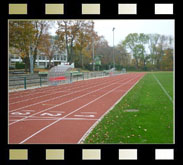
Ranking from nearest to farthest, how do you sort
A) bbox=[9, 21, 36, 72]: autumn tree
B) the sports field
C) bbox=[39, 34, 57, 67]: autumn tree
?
the sports field < bbox=[9, 21, 36, 72]: autumn tree < bbox=[39, 34, 57, 67]: autumn tree

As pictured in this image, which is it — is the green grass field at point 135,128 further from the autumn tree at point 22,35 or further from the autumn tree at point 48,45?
the autumn tree at point 48,45

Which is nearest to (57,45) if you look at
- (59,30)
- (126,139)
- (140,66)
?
(59,30)

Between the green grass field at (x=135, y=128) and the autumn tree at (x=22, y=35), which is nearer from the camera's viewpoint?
the green grass field at (x=135, y=128)

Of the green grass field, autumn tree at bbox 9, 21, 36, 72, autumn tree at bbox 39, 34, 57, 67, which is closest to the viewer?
the green grass field

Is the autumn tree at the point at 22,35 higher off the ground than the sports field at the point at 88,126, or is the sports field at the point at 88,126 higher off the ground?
the autumn tree at the point at 22,35

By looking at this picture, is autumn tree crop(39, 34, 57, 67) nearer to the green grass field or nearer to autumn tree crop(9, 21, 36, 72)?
autumn tree crop(9, 21, 36, 72)

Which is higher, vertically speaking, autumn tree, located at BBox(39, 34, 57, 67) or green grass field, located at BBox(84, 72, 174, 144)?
autumn tree, located at BBox(39, 34, 57, 67)

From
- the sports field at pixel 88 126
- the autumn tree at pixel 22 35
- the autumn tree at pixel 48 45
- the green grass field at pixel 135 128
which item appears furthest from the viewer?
the autumn tree at pixel 48 45

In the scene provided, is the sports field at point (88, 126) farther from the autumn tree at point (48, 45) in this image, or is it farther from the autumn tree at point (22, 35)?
the autumn tree at point (48, 45)

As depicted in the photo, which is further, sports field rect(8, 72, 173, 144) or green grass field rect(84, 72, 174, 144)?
sports field rect(8, 72, 173, 144)

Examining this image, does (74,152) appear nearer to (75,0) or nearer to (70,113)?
(75,0)

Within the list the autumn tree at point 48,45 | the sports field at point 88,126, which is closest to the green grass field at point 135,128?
the sports field at point 88,126

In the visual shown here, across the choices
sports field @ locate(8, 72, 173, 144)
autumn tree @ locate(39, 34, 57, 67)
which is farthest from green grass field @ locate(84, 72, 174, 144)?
autumn tree @ locate(39, 34, 57, 67)

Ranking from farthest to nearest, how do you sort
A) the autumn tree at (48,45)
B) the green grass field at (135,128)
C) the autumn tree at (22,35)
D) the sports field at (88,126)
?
1. the autumn tree at (48,45)
2. the autumn tree at (22,35)
3. the sports field at (88,126)
4. the green grass field at (135,128)
